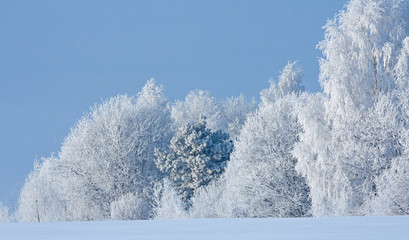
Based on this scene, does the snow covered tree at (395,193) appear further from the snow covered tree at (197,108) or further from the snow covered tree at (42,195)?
the snow covered tree at (197,108)

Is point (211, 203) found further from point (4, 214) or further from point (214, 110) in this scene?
point (214, 110)

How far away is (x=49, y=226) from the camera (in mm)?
2377

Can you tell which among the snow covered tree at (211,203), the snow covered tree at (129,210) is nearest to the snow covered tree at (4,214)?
the snow covered tree at (129,210)

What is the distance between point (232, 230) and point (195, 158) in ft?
96.6

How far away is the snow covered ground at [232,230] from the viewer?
1.77 metres

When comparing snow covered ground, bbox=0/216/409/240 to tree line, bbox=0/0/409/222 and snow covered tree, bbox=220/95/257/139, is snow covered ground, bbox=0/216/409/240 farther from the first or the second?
snow covered tree, bbox=220/95/257/139

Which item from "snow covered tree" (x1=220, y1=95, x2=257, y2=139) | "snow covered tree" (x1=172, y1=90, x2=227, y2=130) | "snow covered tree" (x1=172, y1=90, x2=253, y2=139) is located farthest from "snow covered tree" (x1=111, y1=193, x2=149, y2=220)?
"snow covered tree" (x1=220, y1=95, x2=257, y2=139)

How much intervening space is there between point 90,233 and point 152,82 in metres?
47.2

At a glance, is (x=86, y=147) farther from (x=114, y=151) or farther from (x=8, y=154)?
(x=8, y=154)

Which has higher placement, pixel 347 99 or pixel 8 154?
pixel 8 154

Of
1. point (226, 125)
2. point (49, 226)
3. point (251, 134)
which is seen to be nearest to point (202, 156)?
point (251, 134)

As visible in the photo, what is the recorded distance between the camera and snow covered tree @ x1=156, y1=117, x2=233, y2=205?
31.4 meters

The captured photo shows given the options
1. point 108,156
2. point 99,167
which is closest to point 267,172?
point 108,156

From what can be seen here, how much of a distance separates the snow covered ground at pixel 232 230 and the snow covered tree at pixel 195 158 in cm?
2878
